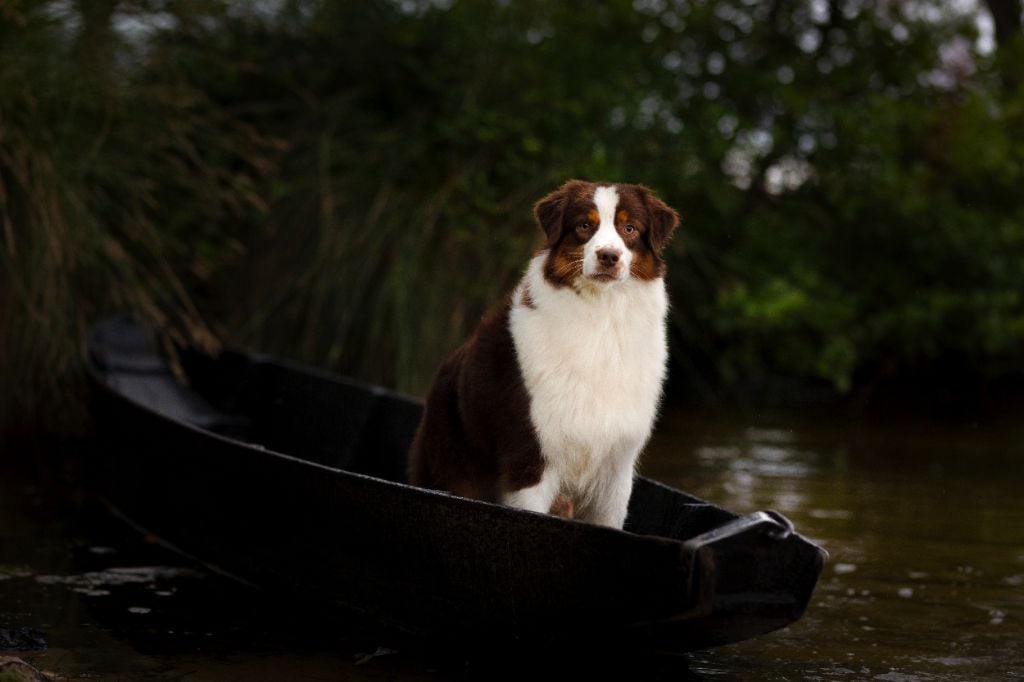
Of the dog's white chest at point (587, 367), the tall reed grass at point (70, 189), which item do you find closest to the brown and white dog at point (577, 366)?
the dog's white chest at point (587, 367)

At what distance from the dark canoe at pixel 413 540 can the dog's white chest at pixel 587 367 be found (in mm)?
382

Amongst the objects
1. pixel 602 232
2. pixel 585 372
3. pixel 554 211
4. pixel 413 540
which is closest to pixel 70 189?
pixel 413 540

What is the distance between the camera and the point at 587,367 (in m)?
4.35

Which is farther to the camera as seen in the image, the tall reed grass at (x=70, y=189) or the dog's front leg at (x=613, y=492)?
the tall reed grass at (x=70, y=189)

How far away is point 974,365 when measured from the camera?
13.1 meters

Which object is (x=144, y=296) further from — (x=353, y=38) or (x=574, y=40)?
(x=574, y=40)

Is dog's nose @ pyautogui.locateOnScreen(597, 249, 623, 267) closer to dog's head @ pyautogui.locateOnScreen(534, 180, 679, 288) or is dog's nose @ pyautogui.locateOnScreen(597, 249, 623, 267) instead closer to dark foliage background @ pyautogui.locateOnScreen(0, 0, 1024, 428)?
dog's head @ pyautogui.locateOnScreen(534, 180, 679, 288)

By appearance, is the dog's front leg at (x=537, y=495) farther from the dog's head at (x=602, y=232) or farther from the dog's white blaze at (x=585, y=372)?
the dog's head at (x=602, y=232)

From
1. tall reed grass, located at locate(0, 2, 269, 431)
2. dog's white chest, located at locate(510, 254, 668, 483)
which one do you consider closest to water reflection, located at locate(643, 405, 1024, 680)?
dog's white chest, located at locate(510, 254, 668, 483)

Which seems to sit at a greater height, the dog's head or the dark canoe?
the dog's head

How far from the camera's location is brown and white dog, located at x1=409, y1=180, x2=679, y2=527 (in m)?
4.28

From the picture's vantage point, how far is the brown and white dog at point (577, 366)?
4277 millimetres

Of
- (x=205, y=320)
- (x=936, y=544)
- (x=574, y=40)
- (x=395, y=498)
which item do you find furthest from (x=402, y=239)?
(x=395, y=498)

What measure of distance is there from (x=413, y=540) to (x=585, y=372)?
79cm
